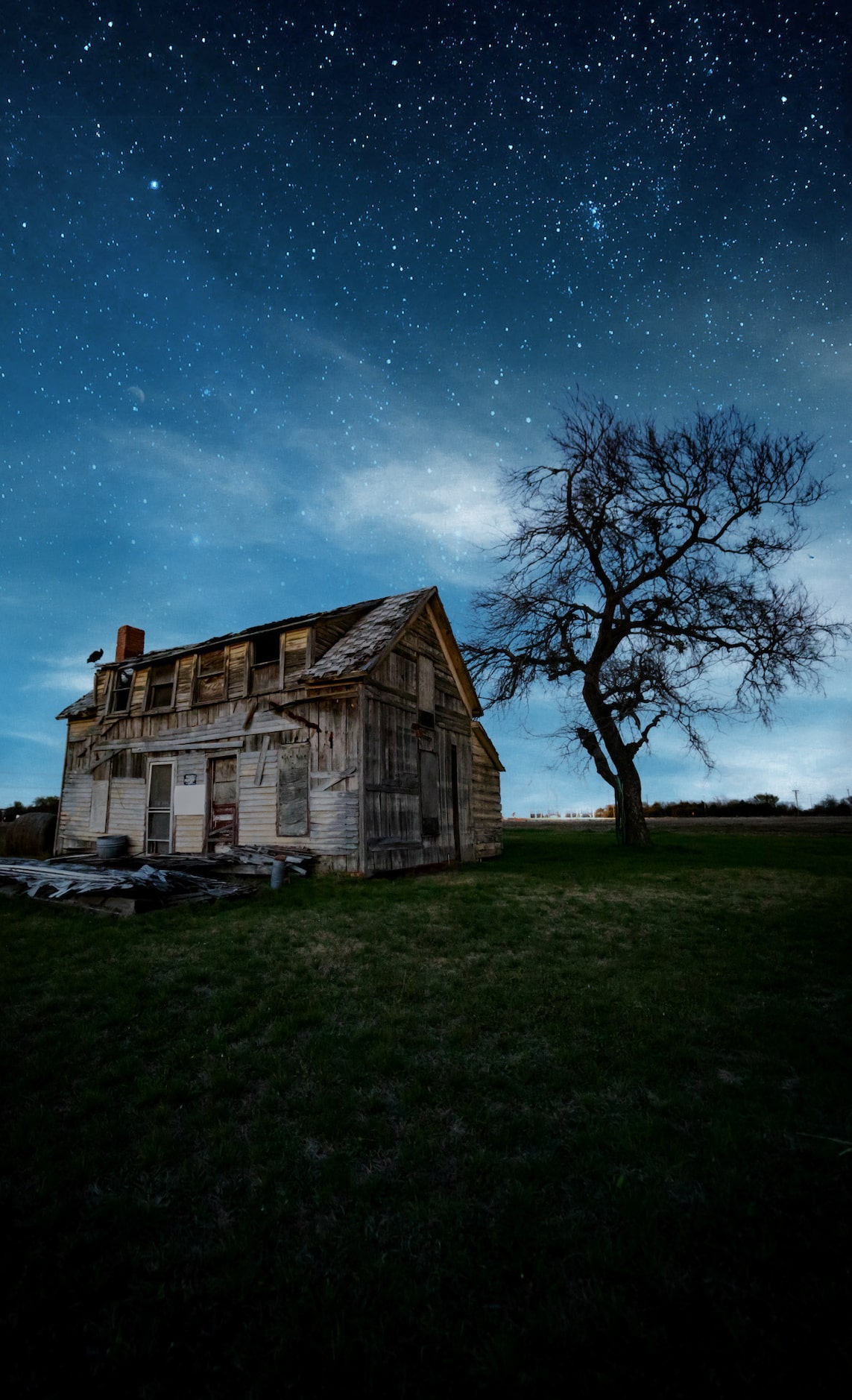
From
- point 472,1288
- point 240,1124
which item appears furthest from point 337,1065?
point 472,1288

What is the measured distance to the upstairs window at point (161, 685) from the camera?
19.9m

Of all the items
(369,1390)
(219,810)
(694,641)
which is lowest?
(369,1390)

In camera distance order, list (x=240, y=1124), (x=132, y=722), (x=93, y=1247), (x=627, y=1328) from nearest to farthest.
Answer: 1. (x=627, y=1328)
2. (x=93, y=1247)
3. (x=240, y=1124)
4. (x=132, y=722)

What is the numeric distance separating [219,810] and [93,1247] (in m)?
14.7

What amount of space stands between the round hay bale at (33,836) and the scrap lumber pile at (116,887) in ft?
31.1

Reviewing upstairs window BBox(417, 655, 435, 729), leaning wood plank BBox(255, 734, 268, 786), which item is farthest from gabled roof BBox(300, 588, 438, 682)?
leaning wood plank BBox(255, 734, 268, 786)

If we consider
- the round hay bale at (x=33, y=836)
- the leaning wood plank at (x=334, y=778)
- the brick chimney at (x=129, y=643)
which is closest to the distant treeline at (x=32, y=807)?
the round hay bale at (x=33, y=836)

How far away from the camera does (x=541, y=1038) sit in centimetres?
570

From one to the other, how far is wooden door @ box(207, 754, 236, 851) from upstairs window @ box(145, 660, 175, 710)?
3489 mm

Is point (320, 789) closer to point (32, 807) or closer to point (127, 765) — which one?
point (127, 765)

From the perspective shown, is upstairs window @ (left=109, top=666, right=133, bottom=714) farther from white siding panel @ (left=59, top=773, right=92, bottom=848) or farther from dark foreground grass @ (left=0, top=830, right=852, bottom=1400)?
dark foreground grass @ (left=0, top=830, right=852, bottom=1400)

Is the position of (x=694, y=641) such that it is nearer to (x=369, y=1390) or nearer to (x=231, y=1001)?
(x=231, y=1001)

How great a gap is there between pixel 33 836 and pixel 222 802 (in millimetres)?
10017

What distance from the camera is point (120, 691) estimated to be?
2123cm
